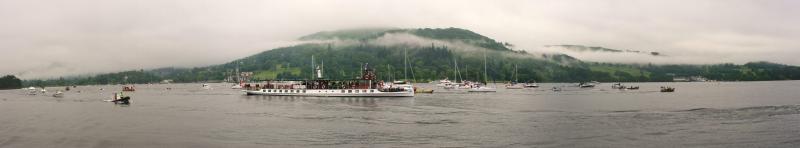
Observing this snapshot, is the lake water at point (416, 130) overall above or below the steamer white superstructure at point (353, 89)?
below

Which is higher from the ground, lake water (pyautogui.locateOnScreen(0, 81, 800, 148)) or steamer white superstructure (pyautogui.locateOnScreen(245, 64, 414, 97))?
steamer white superstructure (pyautogui.locateOnScreen(245, 64, 414, 97))

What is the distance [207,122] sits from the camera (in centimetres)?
7319

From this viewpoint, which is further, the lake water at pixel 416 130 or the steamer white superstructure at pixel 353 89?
the steamer white superstructure at pixel 353 89

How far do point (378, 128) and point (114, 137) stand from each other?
80.3 ft

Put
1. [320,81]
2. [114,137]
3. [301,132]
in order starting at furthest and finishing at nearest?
1. [320,81]
2. [301,132]
3. [114,137]

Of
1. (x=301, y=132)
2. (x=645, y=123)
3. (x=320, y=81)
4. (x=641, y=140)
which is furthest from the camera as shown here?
(x=320, y=81)

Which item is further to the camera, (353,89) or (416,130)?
(353,89)

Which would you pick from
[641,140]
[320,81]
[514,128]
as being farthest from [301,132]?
[320,81]

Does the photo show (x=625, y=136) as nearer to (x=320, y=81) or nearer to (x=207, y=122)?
(x=207, y=122)

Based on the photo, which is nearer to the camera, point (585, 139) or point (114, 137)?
point (585, 139)

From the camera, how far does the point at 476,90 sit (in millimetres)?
188875

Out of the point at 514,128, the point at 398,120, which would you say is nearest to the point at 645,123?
the point at 514,128

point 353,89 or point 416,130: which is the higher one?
point 353,89

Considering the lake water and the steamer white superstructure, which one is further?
the steamer white superstructure
